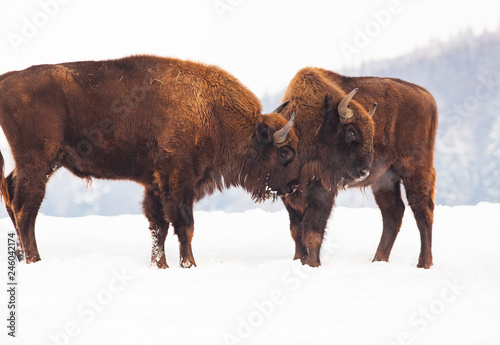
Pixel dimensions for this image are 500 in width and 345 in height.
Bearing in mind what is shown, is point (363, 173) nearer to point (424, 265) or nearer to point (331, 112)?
point (331, 112)

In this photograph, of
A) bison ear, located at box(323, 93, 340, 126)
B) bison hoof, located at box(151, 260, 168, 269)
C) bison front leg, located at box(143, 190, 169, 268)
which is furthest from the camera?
bison ear, located at box(323, 93, 340, 126)

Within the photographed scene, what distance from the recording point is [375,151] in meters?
8.98

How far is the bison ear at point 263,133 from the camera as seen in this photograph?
8.28 metres

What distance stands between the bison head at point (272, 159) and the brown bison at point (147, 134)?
0.05ft

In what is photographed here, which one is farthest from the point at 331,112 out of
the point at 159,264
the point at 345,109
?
the point at 159,264

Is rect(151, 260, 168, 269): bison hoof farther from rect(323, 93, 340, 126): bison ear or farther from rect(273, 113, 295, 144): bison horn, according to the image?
rect(323, 93, 340, 126): bison ear

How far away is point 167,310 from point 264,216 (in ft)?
29.1

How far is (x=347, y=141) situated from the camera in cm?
866

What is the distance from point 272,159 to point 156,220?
1.87 metres

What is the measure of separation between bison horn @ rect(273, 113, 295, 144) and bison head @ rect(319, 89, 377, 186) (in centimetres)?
80

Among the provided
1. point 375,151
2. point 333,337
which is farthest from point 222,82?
point 333,337

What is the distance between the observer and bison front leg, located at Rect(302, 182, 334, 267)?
813 cm

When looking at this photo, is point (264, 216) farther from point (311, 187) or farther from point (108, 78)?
point (108, 78)

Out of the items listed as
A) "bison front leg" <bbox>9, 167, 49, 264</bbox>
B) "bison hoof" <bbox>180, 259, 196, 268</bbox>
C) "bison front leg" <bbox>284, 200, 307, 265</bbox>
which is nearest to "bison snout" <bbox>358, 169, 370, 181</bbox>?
"bison front leg" <bbox>284, 200, 307, 265</bbox>
